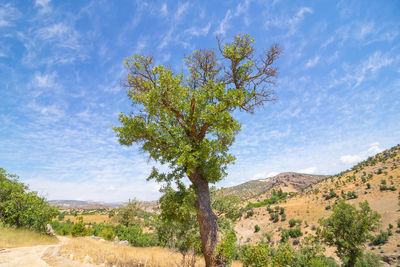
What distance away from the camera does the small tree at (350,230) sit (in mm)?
17719

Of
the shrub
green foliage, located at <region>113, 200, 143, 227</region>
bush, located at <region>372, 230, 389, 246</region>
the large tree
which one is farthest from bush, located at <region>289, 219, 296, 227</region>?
the large tree

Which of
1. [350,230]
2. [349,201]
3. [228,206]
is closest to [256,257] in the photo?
[228,206]

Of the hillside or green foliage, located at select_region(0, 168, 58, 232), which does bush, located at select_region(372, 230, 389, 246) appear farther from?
green foliage, located at select_region(0, 168, 58, 232)

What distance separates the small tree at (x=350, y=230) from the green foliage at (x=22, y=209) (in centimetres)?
2890

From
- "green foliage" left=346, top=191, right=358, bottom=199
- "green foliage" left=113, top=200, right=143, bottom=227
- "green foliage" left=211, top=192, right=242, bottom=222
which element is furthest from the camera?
"green foliage" left=346, top=191, right=358, bottom=199

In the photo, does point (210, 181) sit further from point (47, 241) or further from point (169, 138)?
point (47, 241)

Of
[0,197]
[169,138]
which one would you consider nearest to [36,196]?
[0,197]

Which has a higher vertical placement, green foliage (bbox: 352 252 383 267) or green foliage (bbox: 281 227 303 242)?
green foliage (bbox: 352 252 383 267)

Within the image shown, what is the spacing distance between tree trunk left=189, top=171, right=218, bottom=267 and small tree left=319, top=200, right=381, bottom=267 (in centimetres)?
1742

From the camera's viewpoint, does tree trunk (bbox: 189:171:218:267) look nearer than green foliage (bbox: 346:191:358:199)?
Yes

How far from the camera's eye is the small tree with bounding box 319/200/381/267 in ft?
58.1

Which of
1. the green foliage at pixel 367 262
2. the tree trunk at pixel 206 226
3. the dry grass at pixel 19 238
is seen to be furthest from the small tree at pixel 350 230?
the dry grass at pixel 19 238

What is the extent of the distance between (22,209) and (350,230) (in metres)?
31.5

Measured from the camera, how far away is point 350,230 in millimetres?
18062
